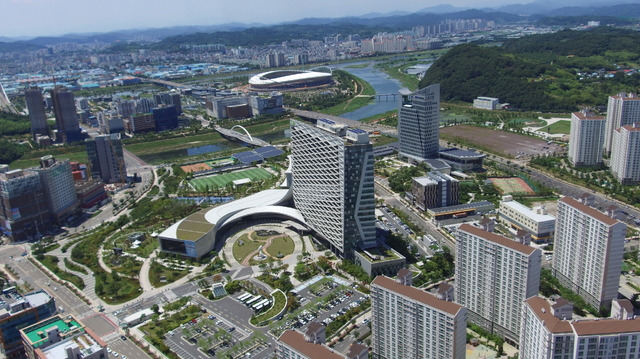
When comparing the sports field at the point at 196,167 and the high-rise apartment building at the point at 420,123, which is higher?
the high-rise apartment building at the point at 420,123

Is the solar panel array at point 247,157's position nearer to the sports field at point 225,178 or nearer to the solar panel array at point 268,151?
the solar panel array at point 268,151

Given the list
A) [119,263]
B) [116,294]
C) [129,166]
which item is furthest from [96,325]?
[129,166]

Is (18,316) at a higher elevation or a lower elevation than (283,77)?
lower

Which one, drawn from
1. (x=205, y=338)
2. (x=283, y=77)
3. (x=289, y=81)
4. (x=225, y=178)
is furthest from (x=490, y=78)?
(x=205, y=338)

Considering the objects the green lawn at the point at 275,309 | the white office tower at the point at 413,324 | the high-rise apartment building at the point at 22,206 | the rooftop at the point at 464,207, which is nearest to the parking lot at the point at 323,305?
the green lawn at the point at 275,309

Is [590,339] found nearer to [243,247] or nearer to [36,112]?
[243,247]
